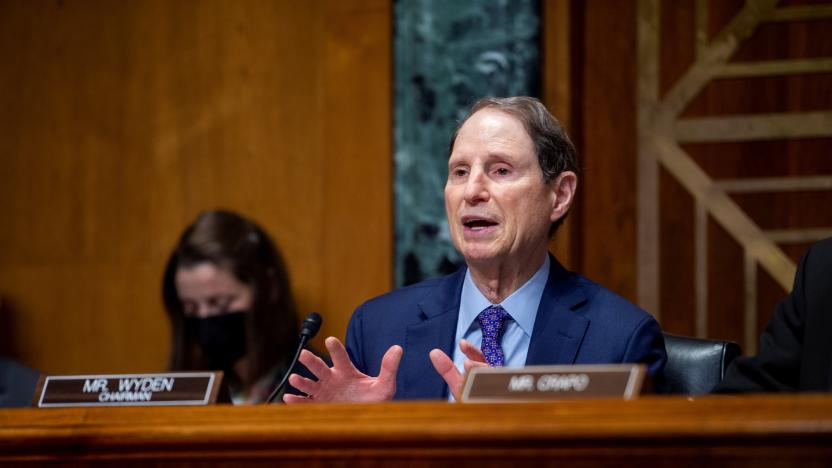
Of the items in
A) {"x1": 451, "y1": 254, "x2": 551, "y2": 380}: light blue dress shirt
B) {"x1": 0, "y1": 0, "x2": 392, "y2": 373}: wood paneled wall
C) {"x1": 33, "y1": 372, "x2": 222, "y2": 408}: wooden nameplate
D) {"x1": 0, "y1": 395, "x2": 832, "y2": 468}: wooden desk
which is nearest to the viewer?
{"x1": 0, "y1": 395, "x2": 832, "y2": 468}: wooden desk

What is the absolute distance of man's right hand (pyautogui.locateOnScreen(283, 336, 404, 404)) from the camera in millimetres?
2141

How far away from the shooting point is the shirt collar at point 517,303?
2.54 m

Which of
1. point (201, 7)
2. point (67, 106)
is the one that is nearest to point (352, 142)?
point (201, 7)

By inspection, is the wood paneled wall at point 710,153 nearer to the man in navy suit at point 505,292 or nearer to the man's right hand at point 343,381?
the man in navy suit at point 505,292

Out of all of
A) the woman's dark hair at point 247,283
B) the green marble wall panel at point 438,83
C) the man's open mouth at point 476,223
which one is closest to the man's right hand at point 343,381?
the man's open mouth at point 476,223

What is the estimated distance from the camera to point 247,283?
3.80 m

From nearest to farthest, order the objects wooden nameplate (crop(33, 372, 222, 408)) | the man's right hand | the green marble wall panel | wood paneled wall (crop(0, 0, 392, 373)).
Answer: wooden nameplate (crop(33, 372, 222, 408)) → the man's right hand → the green marble wall panel → wood paneled wall (crop(0, 0, 392, 373))

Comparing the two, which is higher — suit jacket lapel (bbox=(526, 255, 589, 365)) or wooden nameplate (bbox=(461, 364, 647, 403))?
wooden nameplate (bbox=(461, 364, 647, 403))

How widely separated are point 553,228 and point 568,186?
0.12m

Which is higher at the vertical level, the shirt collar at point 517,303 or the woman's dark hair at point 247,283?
the shirt collar at point 517,303

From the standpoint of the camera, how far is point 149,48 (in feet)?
14.5

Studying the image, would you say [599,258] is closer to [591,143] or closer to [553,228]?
[591,143]

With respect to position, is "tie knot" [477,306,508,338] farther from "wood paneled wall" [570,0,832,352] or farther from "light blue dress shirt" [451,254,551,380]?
"wood paneled wall" [570,0,832,352]

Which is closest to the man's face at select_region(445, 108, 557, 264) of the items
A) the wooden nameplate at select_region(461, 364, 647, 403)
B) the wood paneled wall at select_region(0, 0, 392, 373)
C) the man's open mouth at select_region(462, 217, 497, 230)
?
the man's open mouth at select_region(462, 217, 497, 230)
